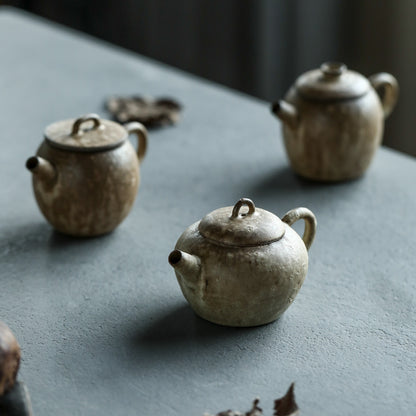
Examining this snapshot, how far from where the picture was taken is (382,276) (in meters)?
1.38

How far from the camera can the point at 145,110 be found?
214 centimetres

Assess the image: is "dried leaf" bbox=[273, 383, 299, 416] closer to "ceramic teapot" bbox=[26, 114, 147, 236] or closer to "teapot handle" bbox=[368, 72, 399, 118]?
"ceramic teapot" bbox=[26, 114, 147, 236]

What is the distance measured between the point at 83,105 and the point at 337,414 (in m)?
1.43

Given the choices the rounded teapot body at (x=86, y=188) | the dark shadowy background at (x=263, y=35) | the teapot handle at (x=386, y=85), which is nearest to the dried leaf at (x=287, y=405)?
the rounded teapot body at (x=86, y=188)

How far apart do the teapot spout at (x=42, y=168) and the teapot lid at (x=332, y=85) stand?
61 centimetres

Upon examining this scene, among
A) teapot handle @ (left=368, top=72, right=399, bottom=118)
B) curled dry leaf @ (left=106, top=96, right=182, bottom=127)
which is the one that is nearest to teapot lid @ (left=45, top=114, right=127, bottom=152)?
curled dry leaf @ (left=106, top=96, right=182, bottom=127)

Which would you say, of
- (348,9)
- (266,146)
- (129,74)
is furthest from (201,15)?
(266,146)

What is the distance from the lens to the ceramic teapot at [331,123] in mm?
1701

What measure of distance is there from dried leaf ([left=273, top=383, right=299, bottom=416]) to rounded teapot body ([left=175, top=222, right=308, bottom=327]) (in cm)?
17

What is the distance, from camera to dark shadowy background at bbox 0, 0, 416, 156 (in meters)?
3.39

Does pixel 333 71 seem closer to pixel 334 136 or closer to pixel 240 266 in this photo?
pixel 334 136

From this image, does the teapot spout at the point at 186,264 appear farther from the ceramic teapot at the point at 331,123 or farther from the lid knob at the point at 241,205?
the ceramic teapot at the point at 331,123

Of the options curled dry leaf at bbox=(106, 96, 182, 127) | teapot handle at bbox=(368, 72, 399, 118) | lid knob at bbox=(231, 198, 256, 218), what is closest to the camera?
lid knob at bbox=(231, 198, 256, 218)

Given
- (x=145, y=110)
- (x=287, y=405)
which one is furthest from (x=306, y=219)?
(x=145, y=110)
